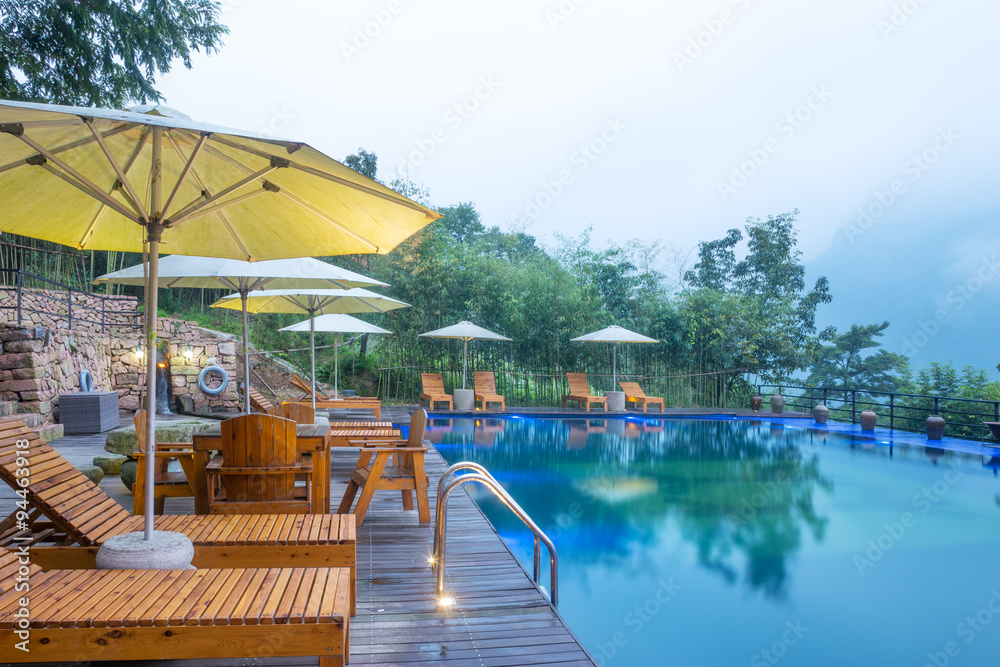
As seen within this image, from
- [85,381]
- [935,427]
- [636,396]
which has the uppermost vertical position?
[85,381]

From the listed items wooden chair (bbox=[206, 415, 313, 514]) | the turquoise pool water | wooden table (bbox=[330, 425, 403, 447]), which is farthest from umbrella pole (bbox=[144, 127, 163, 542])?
the turquoise pool water

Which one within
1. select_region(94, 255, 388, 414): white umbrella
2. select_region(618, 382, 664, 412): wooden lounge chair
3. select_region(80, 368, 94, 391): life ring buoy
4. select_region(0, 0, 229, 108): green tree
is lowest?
select_region(618, 382, 664, 412): wooden lounge chair

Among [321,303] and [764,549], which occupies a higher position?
[321,303]

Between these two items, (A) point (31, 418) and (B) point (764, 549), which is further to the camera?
(A) point (31, 418)

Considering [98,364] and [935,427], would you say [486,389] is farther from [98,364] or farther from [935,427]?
[935,427]

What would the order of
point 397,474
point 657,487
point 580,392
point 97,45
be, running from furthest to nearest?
point 580,392
point 97,45
point 657,487
point 397,474

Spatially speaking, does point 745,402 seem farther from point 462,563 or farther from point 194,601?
point 194,601

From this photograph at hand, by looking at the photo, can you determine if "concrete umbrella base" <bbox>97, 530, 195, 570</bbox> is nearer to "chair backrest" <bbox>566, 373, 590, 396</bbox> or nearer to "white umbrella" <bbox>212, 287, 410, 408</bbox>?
"white umbrella" <bbox>212, 287, 410, 408</bbox>

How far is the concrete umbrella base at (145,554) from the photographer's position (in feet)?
7.58

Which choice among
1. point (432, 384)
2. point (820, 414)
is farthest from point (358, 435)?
point (820, 414)

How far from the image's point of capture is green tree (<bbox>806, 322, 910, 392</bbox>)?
1054 inches

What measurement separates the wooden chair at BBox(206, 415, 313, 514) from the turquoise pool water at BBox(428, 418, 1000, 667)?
1.98 m

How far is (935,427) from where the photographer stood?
11039 mm

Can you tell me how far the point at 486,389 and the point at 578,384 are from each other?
2290 millimetres
